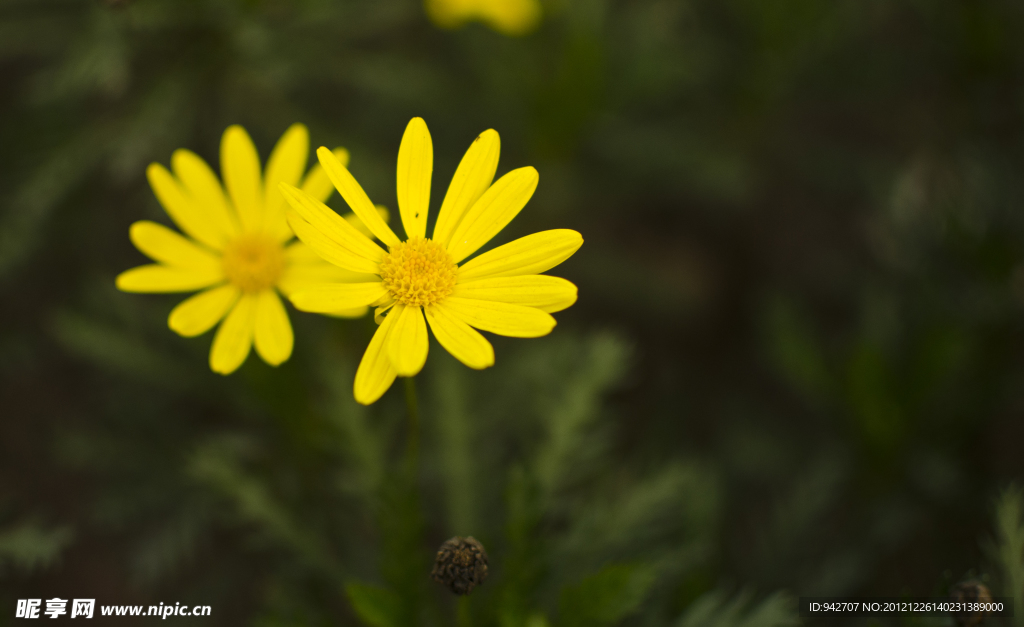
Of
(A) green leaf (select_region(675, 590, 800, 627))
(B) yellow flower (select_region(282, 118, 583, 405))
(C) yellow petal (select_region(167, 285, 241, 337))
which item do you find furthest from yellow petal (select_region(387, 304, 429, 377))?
(A) green leaf (select_region(675, 590, 800, 627))

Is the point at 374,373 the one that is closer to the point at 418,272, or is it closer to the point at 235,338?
the point at 418,272

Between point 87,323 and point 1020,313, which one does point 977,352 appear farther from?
point 87,323

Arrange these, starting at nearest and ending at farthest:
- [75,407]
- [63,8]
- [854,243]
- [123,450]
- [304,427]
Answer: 1. [304,427]
2. [123,450]
3. [63,8]
4. [75,407]
5. [854,243]

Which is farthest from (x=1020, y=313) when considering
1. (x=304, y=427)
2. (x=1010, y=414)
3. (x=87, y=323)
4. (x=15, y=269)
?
(x=15, y=269)

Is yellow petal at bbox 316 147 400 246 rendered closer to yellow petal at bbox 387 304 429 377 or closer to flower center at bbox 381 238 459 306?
flower center at bbox 381 238 459 306

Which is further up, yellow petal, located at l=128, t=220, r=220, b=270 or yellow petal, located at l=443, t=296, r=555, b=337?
yellow petal, located at l=128, t=220, r=220, b=270

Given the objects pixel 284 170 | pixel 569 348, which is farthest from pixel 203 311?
pixel 569 348
